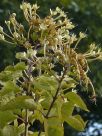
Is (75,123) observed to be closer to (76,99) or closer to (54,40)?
(76,99)

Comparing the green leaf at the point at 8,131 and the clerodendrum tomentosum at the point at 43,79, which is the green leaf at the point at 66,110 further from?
the green leaf at the point at 8,131

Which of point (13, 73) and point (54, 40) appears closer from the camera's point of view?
point (54, 40)

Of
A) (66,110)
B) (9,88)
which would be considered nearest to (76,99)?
(66,110)

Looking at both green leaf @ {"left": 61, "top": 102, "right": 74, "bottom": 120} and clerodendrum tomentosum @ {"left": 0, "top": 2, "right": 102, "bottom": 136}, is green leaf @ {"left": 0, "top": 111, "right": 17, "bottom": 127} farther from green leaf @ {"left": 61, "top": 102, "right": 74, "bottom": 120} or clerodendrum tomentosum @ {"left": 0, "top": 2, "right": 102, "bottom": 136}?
green leaf @ {"left": 61, "top": 102, "right": 74, "bottom": 120}

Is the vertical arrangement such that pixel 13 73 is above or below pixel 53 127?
above

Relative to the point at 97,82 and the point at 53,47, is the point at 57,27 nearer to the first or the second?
the point at 53,47

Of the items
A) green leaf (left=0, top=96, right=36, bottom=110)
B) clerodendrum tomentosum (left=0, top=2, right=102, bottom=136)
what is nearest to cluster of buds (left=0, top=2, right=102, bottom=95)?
clerodendrum tomentosum (left=0, top=2, right=102, bottom=136)
